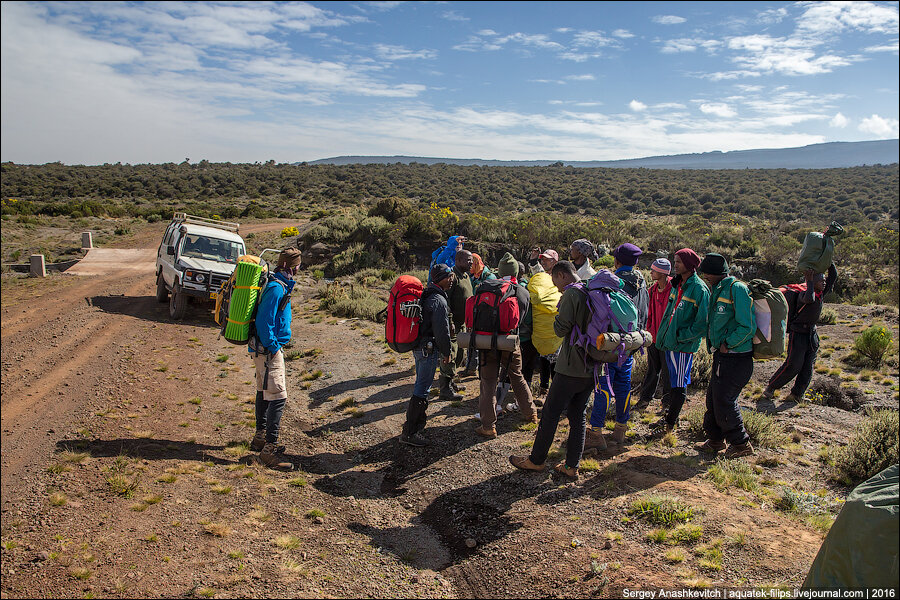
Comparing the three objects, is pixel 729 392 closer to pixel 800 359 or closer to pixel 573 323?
pixel 573 323

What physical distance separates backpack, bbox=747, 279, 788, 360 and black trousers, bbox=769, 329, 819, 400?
239cm

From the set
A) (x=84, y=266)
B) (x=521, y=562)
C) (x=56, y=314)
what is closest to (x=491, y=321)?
(x=521, y=562)

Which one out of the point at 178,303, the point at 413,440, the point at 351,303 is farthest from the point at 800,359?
the point at 178,303

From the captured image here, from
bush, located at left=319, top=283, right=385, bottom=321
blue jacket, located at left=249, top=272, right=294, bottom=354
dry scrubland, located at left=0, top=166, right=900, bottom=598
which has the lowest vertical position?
dry scrubland, located at left=0, top=166, right=900, bottom=598

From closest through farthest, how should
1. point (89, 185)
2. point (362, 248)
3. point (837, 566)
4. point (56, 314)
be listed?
1. point (837, 566)
2. point (56, 314)
3. point (362, 248)
4. point (89, 185)

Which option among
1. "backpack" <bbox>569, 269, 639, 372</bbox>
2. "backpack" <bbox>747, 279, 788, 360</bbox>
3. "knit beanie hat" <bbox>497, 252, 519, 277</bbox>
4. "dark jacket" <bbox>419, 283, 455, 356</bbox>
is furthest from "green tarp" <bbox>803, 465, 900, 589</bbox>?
"knit beanie hat" <bbox>497, 252, 519, 277</bbox>

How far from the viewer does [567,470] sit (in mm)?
4949

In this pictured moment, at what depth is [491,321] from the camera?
5.51 m

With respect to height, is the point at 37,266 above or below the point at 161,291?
above

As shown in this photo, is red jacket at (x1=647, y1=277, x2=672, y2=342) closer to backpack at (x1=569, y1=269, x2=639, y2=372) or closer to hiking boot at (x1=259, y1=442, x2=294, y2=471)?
backpack at (x1=569, y1=269, x2=639, y2=372)

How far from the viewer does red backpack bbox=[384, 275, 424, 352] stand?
17.8 feet

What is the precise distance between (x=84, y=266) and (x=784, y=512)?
20.0 m

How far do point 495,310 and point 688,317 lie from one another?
2.05m

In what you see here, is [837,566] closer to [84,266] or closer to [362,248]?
[362,248]
